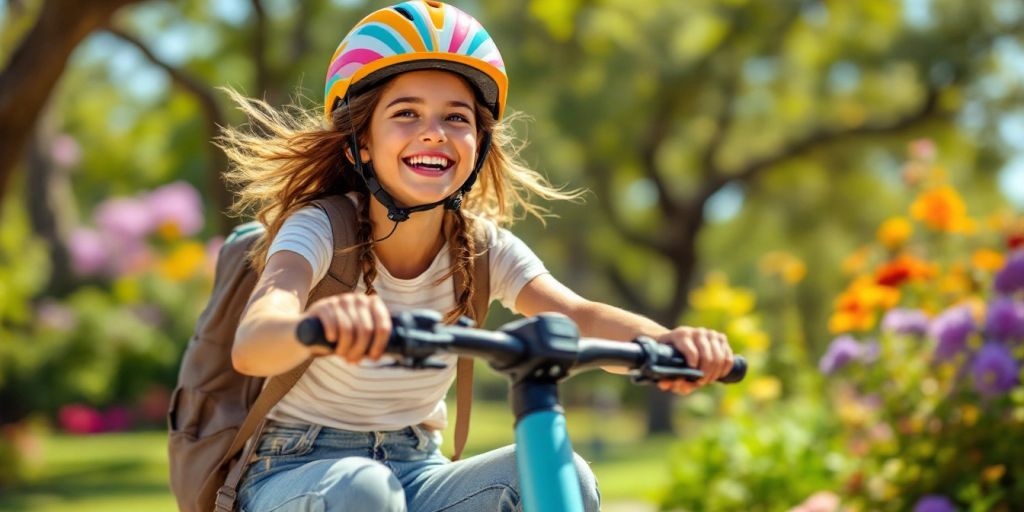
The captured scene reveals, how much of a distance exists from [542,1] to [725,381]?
6.64m

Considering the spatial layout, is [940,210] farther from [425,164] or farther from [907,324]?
[425,164]

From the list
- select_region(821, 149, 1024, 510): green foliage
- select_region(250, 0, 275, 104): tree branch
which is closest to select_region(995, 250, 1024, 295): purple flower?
select_region(821, 149, 1024, 510): green foliage

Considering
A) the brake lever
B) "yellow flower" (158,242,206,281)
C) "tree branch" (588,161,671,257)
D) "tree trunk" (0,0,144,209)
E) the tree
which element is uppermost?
the tree

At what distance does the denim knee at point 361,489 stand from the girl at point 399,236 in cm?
14

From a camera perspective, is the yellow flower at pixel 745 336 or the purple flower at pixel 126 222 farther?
the purple flower at pixel 126 222

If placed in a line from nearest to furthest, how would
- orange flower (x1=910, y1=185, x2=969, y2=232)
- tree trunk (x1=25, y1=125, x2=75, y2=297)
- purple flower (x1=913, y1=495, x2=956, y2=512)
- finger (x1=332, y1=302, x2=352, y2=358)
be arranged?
finger (x1=332, y1=302, x2=352, y2=358)
purple flower (x1=913, y1=495, x2=956, y2=512)
orange flower (x1=910, y1=185, x2=969, y2=232)
tree trunk (x1=25, y1=125, x2=75, y2=297)

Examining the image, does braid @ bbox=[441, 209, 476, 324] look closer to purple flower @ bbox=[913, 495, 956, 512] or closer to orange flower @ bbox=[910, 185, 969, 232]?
purple flower @ bbox=[913, 495, 956, 512]

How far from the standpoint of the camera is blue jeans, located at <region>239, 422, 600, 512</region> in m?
2.01

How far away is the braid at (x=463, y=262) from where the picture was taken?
2572mm

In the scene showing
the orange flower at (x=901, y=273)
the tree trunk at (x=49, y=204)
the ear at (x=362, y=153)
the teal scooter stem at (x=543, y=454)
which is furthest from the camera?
the tree trunk at (x=49, y=204)

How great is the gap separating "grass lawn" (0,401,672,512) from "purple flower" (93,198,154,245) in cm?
206

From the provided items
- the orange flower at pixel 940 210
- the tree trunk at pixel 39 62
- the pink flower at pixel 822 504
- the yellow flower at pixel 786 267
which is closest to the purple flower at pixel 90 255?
the tree trunk at pixel 39 62

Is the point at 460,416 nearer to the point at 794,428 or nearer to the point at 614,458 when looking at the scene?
the point at 794,428

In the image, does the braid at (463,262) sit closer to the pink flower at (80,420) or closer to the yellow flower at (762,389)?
the yellow flower at (762,389)
